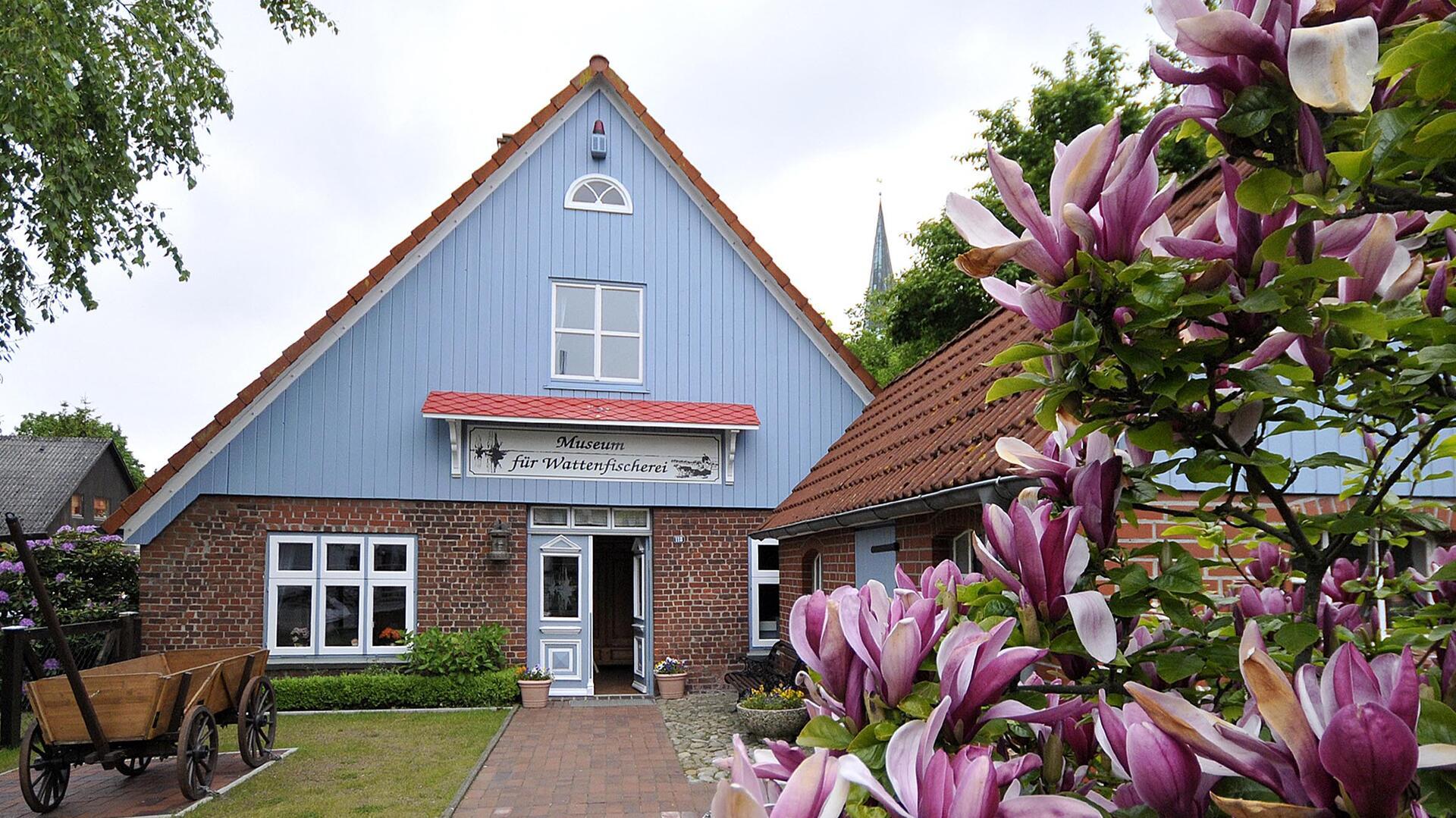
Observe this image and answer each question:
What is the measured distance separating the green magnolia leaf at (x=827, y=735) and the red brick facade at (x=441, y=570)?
1325cm

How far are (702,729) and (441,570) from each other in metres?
4.53

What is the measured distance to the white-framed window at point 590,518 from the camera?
14.4 meters

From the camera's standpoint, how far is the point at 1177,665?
53.7 inches

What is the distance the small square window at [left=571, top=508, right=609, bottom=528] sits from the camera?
14531 millimetres

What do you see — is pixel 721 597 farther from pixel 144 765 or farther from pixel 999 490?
pixel 999 490

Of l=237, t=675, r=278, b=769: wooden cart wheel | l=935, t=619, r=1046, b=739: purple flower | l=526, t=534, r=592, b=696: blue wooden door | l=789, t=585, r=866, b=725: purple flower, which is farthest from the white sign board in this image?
l=935, t=619, r=1046, b=739: purple flower

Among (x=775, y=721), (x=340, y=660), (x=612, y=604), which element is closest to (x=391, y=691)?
(x=340, y=660)

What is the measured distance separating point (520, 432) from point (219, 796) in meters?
6.42

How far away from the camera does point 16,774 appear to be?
391 inches

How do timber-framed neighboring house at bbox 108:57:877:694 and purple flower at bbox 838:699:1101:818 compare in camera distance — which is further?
timber-framed neighboring house at bbox 108:57:877:694

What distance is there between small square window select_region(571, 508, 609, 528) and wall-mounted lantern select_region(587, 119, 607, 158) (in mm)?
5179

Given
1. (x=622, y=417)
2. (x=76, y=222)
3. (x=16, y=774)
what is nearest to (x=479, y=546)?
(x=622, y=417)

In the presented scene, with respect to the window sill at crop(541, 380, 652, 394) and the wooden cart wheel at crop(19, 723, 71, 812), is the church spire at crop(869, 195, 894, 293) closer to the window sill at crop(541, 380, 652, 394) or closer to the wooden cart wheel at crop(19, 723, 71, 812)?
the window sill at crop(541, 380, 652, 394)

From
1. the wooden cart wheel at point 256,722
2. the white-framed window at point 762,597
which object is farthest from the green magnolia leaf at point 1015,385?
the white-framed window at point 762,597
